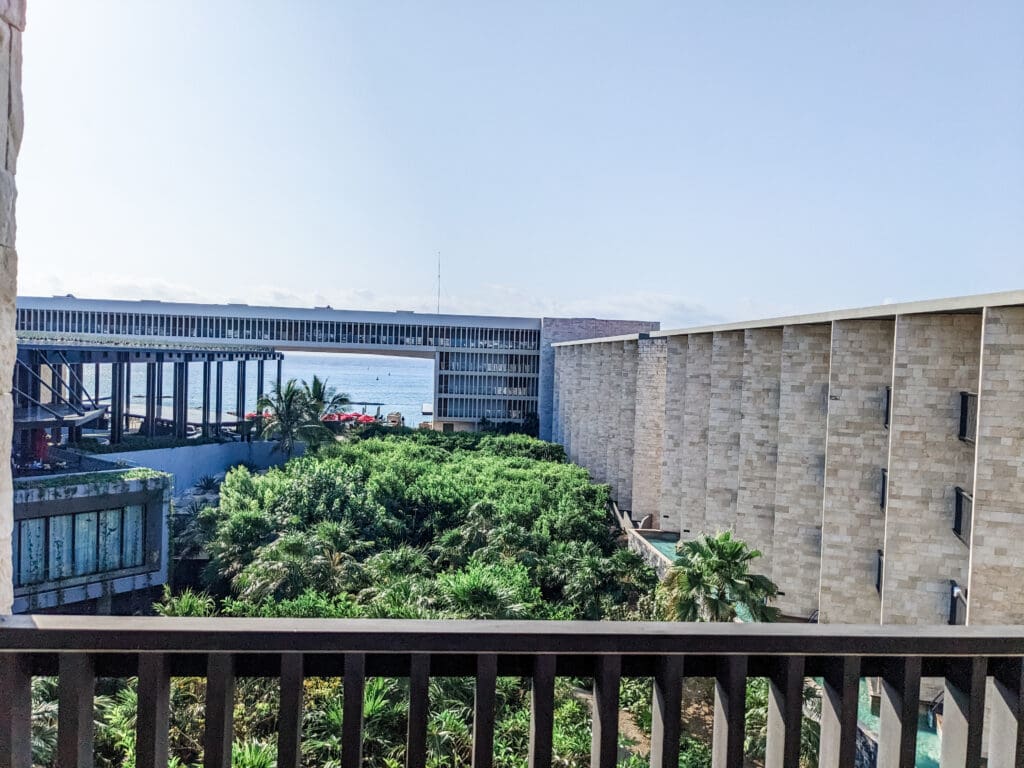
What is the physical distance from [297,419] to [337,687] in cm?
2406

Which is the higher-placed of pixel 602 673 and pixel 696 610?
pixel 602 673

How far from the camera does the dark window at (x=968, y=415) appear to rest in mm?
12860

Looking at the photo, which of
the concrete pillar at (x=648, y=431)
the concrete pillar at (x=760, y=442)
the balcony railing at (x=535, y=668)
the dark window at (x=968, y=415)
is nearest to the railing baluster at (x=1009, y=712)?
the balcony railing at (x=535, y=668)

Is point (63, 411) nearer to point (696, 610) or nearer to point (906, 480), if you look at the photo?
point (696, 610)

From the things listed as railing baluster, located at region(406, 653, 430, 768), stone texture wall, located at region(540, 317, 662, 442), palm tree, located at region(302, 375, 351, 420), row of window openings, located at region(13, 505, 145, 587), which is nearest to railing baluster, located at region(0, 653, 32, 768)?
railing baluster, located at region(406, 653, 430, 768)

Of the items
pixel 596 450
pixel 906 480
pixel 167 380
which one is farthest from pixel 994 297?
pixel 167 380

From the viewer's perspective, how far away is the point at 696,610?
11953 mm

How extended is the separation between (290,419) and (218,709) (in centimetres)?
3167

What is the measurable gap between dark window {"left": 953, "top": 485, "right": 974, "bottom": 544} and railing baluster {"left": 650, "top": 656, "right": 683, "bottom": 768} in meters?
13.1

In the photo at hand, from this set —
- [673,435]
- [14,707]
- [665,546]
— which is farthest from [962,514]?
[14,707]

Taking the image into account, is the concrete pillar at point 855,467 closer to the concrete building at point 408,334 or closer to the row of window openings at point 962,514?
the row of window openings at point 962,514

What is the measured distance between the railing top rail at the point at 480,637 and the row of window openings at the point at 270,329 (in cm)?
4839

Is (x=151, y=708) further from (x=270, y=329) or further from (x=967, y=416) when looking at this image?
(x=270, y=329)

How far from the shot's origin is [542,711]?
2039 millimetres
